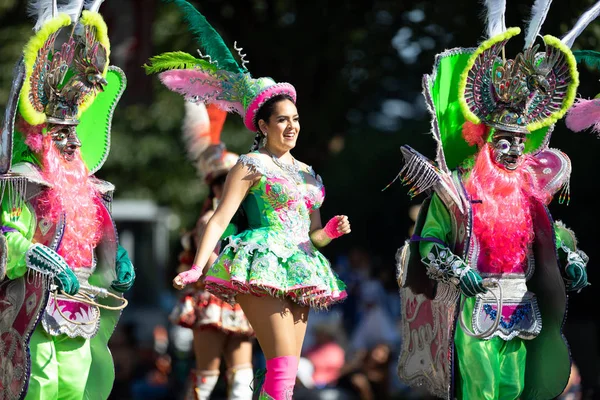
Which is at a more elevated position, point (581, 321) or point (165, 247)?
point (165, 247)

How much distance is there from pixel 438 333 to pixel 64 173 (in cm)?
211

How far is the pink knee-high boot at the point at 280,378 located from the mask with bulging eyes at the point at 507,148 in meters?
1.53

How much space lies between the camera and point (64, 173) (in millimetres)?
5789

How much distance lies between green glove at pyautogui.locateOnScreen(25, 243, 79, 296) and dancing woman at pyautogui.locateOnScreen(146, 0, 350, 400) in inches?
21.2

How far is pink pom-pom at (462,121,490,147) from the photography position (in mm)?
6098

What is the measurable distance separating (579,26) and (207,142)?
254cm

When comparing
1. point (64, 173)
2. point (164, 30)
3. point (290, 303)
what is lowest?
point (290, 303)

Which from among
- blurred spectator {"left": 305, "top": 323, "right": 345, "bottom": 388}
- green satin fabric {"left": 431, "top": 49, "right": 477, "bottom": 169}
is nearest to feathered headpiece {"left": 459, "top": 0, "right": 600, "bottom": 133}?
green satin fabric {"left": 431, "top": 49, "right": 477, "bottom": 169}

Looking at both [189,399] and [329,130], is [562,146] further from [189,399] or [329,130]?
[189,399]

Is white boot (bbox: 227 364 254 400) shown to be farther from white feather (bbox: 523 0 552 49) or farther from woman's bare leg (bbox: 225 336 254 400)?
white feather (bbox: 523 0 552 49)

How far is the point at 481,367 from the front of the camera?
231 inches

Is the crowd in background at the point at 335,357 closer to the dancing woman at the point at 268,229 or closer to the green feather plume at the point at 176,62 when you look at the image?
the dancing woman at the point at 268,229

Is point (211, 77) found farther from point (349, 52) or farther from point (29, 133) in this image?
point (349, 52)

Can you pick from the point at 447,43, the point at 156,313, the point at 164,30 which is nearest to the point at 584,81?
the point at 447,43
